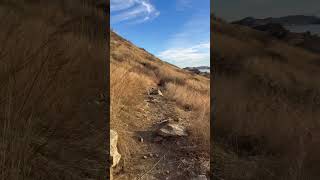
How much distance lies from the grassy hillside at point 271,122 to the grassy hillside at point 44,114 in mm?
948

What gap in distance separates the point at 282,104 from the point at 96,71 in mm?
1518

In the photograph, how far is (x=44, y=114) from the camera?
1.44m

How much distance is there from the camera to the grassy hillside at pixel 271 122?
5.68 ft

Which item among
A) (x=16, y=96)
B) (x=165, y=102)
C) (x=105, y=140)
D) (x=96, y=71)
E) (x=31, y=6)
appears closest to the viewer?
(x=16, y=96)

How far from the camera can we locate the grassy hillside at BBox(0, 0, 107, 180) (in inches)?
42.6

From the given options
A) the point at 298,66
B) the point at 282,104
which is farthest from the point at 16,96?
the point at 298,66

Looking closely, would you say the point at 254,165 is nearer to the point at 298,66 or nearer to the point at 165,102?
the point at 298,66

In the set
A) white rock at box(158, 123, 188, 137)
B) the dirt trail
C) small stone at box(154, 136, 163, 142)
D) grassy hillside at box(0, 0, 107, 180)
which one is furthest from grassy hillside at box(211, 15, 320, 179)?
grassy hillside at box(0, 0, 107, 180)

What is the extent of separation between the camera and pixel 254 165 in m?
1.82

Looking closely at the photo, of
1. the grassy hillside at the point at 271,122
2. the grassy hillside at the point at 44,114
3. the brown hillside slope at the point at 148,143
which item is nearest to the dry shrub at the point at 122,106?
Result: the brown hillside slope at the point at 148,143

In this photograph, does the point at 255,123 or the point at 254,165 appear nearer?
the point at 254,165

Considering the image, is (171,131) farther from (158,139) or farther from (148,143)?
(148,143)

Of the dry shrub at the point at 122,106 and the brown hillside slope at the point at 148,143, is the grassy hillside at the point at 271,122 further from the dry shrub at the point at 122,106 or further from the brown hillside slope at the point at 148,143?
the dry shrub at the point at 122,106

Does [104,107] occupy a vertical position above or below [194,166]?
above
